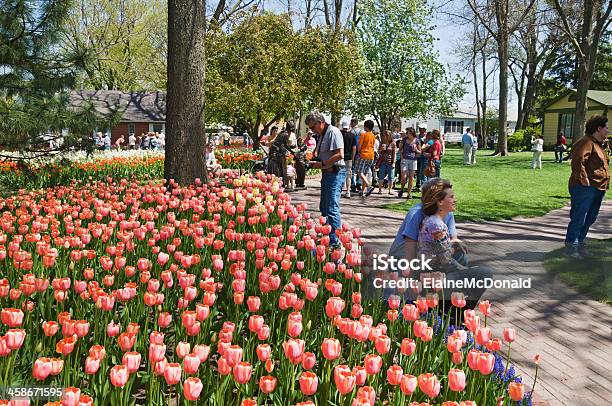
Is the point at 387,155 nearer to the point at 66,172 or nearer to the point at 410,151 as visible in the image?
the point at 410,151

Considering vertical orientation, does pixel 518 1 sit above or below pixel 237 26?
above

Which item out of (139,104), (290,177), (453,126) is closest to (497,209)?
(290,177)

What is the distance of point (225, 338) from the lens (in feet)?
8.29

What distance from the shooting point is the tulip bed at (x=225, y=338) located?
228cm

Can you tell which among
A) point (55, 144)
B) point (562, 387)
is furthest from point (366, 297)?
point (55, 144)

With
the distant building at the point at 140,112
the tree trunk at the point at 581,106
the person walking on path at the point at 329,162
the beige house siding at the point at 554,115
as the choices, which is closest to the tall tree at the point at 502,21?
the tree trunk at the point at 581,106

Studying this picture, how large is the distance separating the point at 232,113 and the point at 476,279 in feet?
60.4

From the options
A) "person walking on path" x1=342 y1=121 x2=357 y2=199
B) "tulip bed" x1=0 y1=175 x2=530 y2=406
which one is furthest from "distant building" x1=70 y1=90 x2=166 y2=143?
"tulip bed" x1=0 y1=175 x2=530 y2=406

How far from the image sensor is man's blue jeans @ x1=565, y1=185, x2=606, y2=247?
7.34 metres

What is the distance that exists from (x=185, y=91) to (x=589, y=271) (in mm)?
6565

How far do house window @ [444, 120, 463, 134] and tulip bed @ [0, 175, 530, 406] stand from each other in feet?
258

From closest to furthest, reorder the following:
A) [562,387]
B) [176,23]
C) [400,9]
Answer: [562,387]
[176,23]
[400,9]

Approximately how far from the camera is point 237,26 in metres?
23.3

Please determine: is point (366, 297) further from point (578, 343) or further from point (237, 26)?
point (237, 26)
